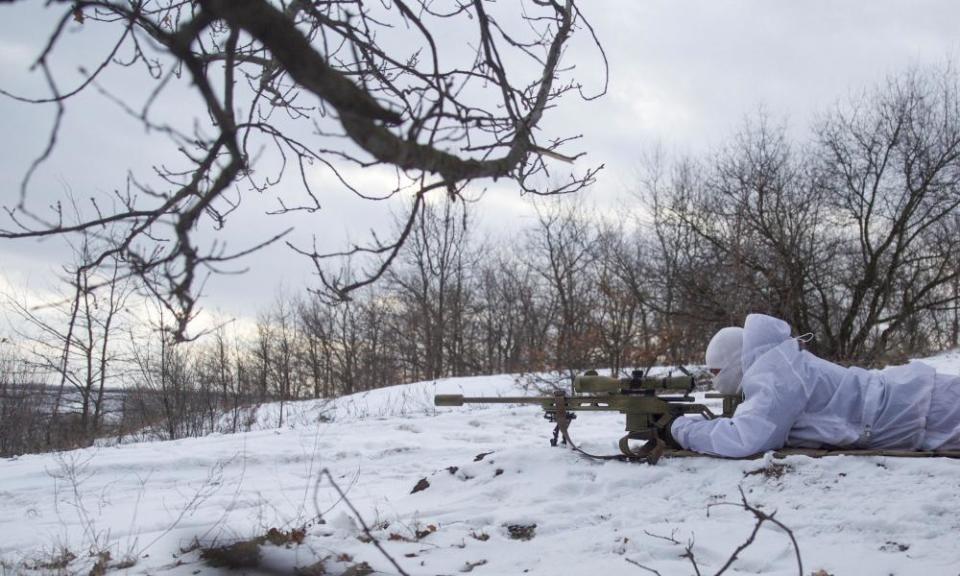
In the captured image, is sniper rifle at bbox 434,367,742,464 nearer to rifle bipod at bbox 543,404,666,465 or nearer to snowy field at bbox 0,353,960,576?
rifle bipod at bbox 543,404,666,465

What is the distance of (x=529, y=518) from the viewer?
14.4ft

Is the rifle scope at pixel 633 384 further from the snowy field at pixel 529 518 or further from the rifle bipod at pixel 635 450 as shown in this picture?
the snowy field at pixel 529 518

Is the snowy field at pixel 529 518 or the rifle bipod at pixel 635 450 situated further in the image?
the rifle bipod at pixel 635 450

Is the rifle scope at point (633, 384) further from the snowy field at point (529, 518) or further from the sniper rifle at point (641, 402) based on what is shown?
the snowy field at point (529, 518)

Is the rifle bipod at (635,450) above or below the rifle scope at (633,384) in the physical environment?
below

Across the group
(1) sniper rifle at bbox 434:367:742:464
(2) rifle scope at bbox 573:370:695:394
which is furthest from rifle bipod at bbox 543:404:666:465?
(2) rifle scope at bbox 573:370:695:394

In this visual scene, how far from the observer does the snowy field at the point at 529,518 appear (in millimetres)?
3535

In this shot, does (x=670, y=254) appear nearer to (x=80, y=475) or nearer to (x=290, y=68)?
(x=80, y=475)

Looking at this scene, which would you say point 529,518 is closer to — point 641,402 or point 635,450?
point 641,402

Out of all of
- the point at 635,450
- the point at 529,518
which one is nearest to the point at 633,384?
the point at 635,450

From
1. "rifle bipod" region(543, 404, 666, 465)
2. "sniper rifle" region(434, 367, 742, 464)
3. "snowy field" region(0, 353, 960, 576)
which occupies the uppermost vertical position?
"sniper rifle" region(434, 367, 742, 464)

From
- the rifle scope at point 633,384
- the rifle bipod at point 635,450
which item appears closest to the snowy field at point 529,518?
the rifle bipod at point 635,450

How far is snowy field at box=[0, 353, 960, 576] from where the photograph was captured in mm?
3535

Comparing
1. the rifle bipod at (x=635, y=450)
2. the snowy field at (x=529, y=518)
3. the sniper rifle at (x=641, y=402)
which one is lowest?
the snowy field at (x=529, y=518)
